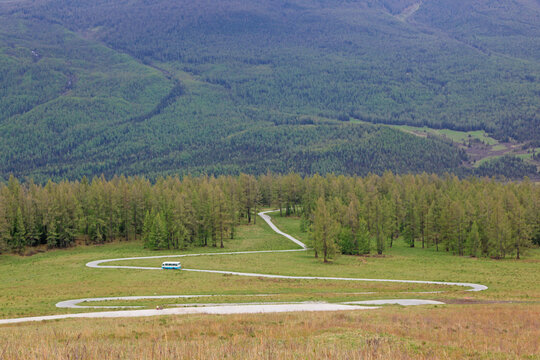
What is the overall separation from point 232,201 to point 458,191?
56.4m

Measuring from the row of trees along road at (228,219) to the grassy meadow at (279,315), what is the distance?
452 centimetres

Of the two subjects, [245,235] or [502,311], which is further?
[245,235]

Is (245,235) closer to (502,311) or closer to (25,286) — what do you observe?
(25,286)

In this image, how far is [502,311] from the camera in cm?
3431

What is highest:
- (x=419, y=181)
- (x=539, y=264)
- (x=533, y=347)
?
(x=419, y=181)

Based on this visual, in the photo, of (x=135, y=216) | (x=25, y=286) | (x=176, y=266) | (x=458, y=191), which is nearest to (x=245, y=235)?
(x=135, y=216)

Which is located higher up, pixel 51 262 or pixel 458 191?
pixel 458 191

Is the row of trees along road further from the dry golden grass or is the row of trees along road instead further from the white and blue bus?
the dry golden grass

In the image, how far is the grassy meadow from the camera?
1961 centimetres

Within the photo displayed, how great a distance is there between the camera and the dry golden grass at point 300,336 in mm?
17656

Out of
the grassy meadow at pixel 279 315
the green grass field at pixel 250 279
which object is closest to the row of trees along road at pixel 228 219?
the grassy meadow at pixel 279 315

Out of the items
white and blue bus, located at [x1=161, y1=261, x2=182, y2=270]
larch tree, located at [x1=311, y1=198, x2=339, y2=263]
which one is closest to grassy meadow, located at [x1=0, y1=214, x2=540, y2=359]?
larch tree, located at [x1=311, y1=198, x2=339, y2=263]

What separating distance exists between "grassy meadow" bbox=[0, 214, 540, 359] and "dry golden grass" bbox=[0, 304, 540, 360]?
0.26 ft

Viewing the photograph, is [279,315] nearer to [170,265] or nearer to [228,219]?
[170,265]
